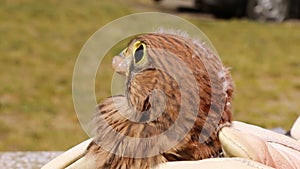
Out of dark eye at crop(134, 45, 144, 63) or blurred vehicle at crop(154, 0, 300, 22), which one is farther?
blurred vehicle at crop(154, 0, 300, 22)

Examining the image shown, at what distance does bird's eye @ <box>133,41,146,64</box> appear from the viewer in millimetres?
865

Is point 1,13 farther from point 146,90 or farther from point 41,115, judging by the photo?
point 146,90

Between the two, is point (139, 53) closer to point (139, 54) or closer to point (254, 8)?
point (139, 54)

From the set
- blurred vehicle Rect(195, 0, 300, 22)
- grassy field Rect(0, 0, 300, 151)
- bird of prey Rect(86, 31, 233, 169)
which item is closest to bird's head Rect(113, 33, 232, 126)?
bird of prey Rect(86, 31, 233, 169)

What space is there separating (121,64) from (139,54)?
Result: 0.04m

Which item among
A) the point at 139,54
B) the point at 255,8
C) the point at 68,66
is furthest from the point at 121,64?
the point at 255,8

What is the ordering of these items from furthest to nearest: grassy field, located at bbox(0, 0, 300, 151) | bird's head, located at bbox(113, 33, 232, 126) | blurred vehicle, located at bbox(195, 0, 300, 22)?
blurred vehicle, located at bbox(195, 0, 300, 22) < grassy field, located at bbox(0, 0, 300, 151) < bird's head, located at bbox(113, 33, 232, 126)

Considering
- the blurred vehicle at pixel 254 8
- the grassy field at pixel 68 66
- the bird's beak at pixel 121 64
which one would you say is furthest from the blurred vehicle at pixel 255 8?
the bird's beak at pixel 121 64

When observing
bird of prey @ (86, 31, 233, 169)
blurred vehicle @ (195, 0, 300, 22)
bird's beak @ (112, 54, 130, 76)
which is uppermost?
blurred vehicle @ (195, 0, 300, 22)

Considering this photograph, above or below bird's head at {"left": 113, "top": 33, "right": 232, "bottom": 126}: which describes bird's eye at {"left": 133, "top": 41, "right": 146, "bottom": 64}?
above

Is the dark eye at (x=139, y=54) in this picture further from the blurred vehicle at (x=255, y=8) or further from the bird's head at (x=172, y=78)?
the blurred vehicle at (x=255, y=8)

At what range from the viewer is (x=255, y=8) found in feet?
17.5

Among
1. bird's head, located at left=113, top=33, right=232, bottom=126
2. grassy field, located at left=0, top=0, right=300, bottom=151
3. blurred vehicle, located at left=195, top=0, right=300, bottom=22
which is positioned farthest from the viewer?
blurred vehicle, located at left=195, top=0, right=300, bottom=22

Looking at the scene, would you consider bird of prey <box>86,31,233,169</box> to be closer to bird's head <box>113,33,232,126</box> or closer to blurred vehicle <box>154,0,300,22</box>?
bird's head <box>113,33,232,126</box>
